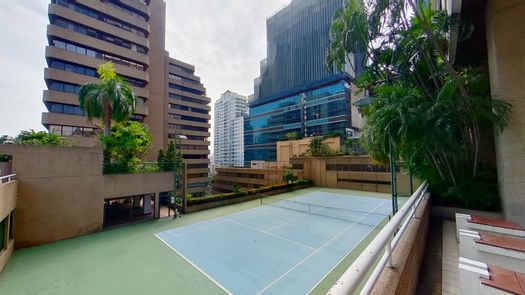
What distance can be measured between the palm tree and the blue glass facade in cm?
3841

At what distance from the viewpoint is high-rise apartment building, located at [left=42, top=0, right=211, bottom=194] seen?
68.7ft

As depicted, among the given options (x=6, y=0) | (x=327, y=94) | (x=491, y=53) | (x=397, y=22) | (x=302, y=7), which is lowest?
(x=491, y=53)

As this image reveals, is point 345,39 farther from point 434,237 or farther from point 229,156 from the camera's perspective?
point 229,156

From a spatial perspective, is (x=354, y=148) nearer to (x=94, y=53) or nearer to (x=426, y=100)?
(x=426, y=100)

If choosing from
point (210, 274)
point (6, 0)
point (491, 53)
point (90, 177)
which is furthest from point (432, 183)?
point (6, 0)

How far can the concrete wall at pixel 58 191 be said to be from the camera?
8664mm

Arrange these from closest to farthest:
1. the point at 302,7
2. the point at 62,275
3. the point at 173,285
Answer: the point at 173,285, the point at 62,275, the point at 302,7

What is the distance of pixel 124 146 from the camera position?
12156 mm

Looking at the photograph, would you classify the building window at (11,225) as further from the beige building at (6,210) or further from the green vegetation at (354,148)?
the green vegetation at (354,148)

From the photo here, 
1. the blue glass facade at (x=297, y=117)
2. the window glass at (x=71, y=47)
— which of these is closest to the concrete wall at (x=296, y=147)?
the blue glass facade at (x=297, y=117)

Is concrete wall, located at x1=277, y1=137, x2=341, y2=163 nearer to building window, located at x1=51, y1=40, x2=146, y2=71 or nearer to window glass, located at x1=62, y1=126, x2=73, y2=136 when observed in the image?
building window, located at x1=51, y1=40, x2=146, y2=71

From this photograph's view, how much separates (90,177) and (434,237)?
13566 millimetres

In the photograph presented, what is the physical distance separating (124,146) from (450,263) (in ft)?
46.4

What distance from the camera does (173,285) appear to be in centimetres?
620
